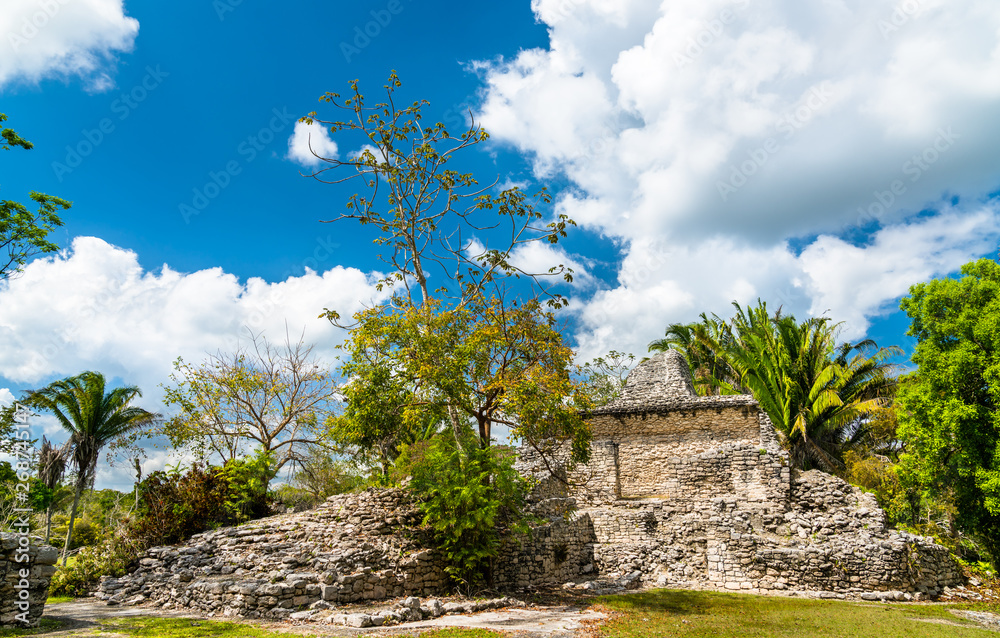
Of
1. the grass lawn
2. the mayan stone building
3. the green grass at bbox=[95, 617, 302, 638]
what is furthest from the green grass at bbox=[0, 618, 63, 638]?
the mayan stone building

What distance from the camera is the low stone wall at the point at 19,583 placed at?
8.00 m

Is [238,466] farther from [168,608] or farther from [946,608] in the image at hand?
[946,608]

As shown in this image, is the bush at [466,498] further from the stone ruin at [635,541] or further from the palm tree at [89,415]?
the palm tree at [89,415]

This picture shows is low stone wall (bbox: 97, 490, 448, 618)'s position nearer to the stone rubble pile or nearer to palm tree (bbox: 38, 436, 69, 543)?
the stone rubble pile

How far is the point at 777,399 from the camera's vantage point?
75.4 feet

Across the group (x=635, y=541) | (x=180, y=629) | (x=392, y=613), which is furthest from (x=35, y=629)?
(x=635, y=541)

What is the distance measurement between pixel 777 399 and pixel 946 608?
12.4 meters

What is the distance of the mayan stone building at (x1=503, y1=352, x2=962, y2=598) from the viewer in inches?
502

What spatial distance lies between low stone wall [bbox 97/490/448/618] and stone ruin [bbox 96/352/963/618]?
0.03 metres

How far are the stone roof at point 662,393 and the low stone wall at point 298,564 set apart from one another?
10.0 metres

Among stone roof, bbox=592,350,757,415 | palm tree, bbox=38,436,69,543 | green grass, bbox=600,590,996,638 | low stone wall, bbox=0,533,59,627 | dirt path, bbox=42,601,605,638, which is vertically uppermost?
stone roof, bbox=592,350,757,415

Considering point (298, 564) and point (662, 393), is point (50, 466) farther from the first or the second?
point (662, 393)

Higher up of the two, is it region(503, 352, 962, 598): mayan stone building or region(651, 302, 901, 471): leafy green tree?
region(651, 302, 901, 471): leafy green tree

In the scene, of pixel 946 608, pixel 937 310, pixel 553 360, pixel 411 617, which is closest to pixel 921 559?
pixel 946 608
